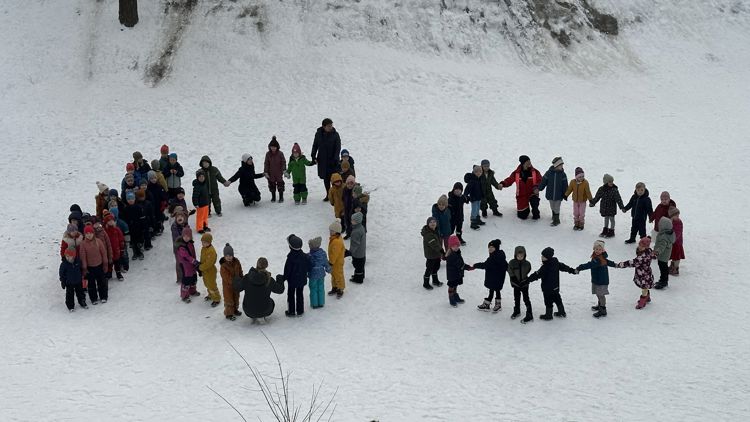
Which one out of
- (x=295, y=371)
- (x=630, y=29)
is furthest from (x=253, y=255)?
(x=630, y=29)

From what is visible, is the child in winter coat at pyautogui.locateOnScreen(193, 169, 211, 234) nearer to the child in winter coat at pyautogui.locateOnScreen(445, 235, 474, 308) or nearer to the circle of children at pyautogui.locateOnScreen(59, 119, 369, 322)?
the circle of children at pyautogui.locateOnScreen(59, 119, 369, 322)

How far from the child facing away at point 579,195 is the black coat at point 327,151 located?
5775 millimetres

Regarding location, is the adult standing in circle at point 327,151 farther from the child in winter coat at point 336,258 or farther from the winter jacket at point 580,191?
the winter jacket at point 580,191


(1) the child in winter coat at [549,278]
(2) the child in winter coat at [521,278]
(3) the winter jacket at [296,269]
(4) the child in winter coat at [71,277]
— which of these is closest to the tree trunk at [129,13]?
(4) the child in winter coat at [71,277]

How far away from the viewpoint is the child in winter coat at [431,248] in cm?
1633

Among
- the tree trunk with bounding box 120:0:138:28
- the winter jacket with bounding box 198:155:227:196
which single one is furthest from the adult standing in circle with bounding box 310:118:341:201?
the tree trunk with bounding box 120:0:138:28

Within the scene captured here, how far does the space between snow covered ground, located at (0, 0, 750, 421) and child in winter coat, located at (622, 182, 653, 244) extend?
2.01 ft

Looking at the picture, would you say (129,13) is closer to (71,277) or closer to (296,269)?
(71,277)

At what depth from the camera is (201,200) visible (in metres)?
19.1

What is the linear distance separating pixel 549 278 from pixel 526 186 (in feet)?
15.9

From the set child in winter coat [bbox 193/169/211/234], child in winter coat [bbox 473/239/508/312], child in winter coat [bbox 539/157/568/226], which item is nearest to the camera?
child in winter coat [bbox 473/239/508/312]

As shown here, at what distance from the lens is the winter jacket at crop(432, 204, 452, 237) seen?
17453 mm

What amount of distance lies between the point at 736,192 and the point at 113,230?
51.9 ft

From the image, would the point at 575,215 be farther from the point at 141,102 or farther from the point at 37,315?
the point at 141,102
